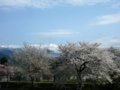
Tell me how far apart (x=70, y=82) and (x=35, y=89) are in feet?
19.8

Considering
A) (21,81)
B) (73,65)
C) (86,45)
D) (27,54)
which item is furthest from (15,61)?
(86,45)

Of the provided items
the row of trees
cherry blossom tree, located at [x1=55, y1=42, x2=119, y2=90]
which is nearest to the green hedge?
the row of trees

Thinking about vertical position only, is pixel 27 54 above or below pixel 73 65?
above

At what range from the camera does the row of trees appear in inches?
851

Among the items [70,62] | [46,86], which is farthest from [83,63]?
[46,86]

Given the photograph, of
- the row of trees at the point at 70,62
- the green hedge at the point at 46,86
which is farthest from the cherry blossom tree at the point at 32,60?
the green hedge at the point at 46,86

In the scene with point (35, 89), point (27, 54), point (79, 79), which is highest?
point (27, 54)

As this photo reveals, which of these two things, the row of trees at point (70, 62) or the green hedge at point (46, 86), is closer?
the row of trees at point (70, 62)

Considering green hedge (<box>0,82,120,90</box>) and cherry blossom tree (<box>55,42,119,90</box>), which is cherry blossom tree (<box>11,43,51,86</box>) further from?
green hedge (<box>0,82,120,90</box>)

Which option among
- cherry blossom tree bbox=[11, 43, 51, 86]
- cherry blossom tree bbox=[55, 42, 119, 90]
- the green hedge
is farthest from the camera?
the green hedge

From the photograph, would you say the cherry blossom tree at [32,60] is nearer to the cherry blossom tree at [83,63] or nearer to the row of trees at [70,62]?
the row of trees at [70,62]

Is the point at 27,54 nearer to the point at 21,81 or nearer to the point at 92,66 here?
the point at 21,81

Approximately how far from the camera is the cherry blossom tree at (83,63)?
2153cm

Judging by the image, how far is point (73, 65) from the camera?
21.9m
